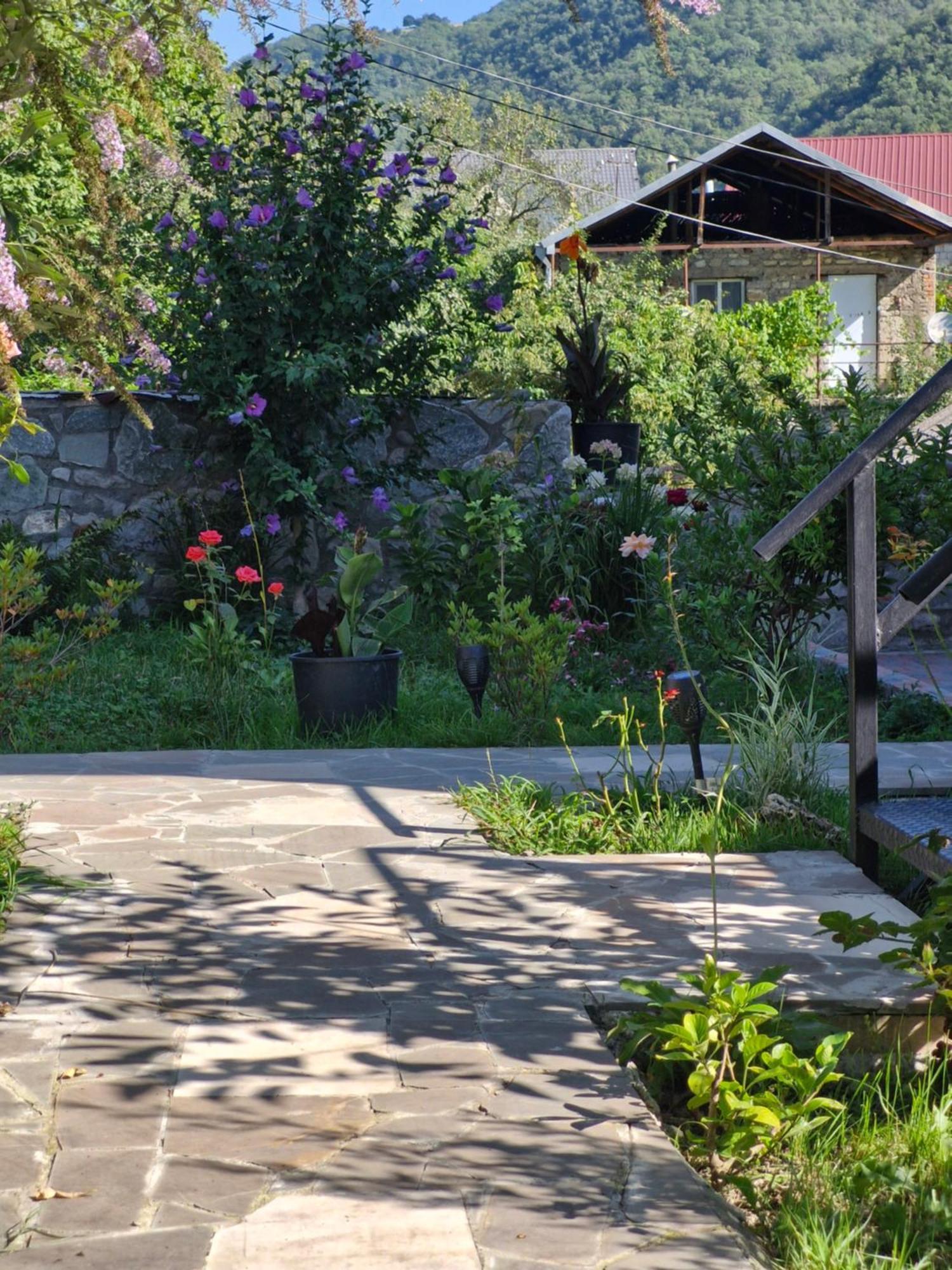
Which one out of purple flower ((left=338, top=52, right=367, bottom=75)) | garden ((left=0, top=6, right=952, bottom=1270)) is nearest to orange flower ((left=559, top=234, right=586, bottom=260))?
garden ((left=0, top=6, right=952, bottom=1270))

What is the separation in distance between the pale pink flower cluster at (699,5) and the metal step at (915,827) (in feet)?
6.46

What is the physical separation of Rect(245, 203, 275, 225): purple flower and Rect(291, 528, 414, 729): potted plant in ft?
8.67

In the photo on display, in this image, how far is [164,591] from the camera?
8906mm

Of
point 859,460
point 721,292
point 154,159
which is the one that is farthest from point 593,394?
point 721,292

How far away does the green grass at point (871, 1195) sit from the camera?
222cm

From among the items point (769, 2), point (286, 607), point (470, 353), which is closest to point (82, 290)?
point (286, 607)

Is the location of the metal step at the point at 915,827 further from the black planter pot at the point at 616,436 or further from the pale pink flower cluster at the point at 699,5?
the black planter pot at the point at 616,436

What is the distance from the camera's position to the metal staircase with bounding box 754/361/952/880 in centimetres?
393

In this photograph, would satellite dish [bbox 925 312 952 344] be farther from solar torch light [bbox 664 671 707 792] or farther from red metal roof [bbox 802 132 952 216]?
solar torch light [bbox 664 671 707 792]

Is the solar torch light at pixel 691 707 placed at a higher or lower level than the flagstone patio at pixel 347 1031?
higher

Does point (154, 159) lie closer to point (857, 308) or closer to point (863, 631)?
point (863, 631)

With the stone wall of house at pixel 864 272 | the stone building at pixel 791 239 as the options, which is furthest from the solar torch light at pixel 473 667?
the stone wall of house at pixel 864 272

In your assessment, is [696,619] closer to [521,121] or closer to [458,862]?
[458,862]

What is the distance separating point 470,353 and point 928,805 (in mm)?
5978
